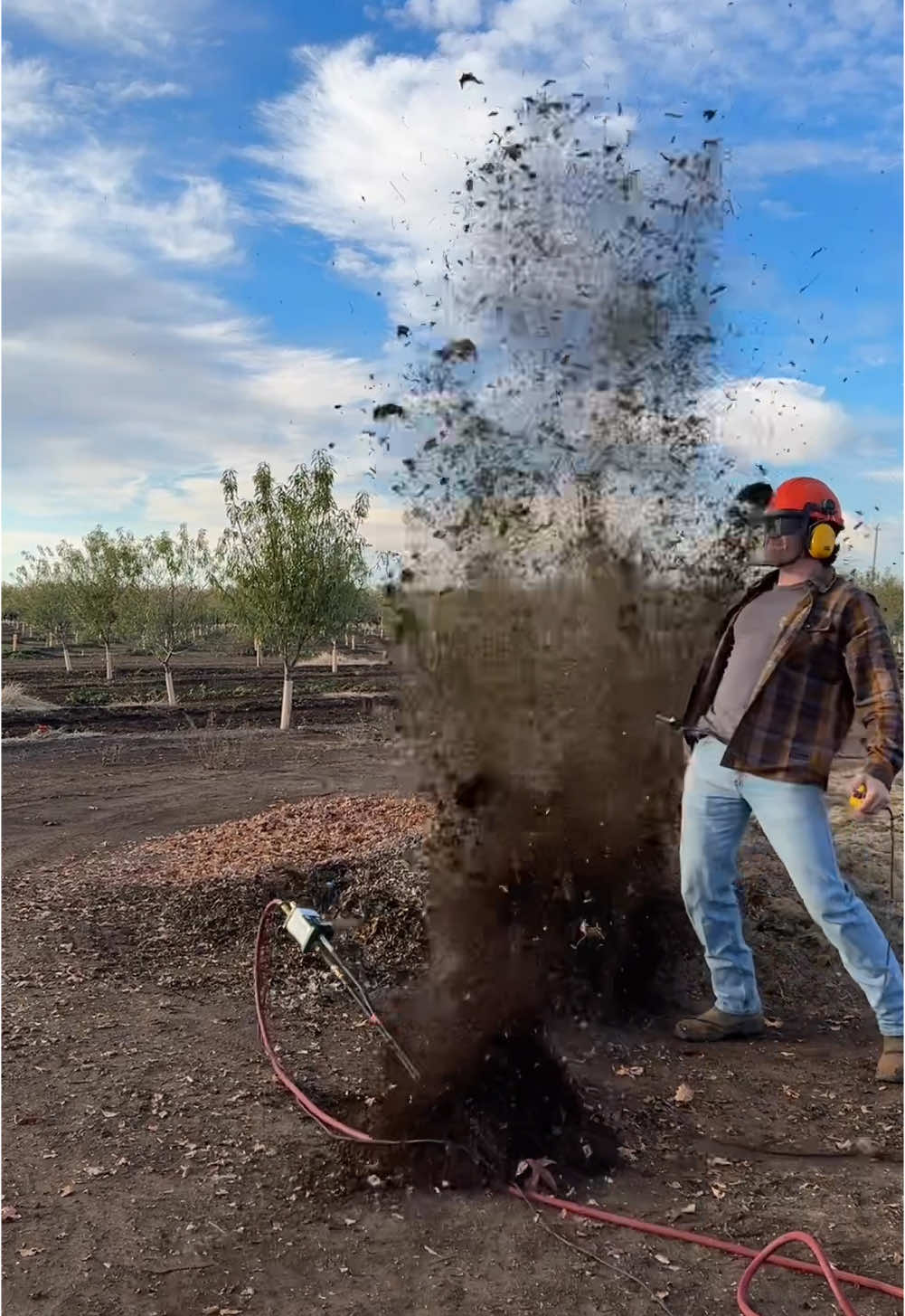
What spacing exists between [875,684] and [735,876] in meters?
1.00

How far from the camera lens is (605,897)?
4191mm

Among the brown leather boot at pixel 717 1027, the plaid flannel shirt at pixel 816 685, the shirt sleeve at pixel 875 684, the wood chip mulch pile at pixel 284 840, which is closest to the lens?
the shirt sleeve at pixel 875 684

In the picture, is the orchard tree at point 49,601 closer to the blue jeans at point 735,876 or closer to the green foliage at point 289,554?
the green foliage at point 289,554

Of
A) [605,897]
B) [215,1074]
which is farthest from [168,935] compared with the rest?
[605,897]

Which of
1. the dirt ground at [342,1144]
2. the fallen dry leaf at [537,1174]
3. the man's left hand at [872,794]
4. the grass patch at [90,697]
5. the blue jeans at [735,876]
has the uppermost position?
Answer: the man's left hand at [872,794]

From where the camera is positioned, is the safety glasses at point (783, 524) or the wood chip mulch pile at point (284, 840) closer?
the safety glasses at point (783, 524)

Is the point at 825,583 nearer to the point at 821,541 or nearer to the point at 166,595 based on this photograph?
the point at 821,541

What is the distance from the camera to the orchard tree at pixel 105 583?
3033cm

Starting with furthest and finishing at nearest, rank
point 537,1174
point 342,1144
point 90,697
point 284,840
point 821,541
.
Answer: point 90,697 → point 284,840 → point 821,541 → point 342,1144 → point 537,1174

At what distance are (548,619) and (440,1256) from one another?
1983 mm

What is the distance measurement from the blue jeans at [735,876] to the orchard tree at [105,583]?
27.9 m

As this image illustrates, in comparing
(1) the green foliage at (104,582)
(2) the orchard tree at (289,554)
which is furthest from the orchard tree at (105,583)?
(2) the orchard tree at (289,554)

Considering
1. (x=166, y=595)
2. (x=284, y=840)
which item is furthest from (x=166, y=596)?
(x=284, y=840)

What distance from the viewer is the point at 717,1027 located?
3.82 metres
